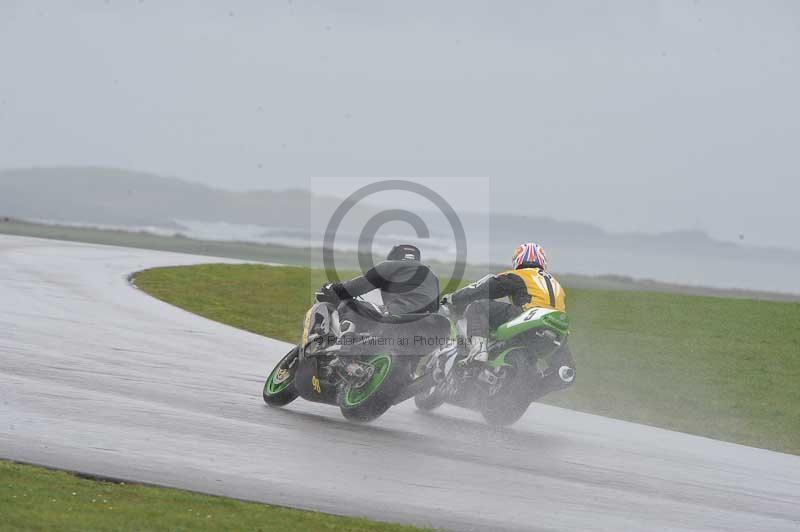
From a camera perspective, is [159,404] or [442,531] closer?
[442,531]

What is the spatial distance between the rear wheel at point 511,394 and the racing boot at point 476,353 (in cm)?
24

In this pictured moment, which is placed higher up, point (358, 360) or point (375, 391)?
point (358, 360)

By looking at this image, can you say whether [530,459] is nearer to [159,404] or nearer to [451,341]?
[451,341]

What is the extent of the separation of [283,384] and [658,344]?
10470 mm

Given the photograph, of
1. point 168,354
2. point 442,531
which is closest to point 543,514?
point 442,531

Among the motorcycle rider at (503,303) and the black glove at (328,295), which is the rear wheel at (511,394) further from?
the black glove at (328,295)

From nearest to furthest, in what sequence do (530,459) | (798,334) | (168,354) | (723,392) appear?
(530,459), (168,354), (723,392), (798,334)

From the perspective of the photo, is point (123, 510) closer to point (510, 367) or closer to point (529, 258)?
point (510, 367)

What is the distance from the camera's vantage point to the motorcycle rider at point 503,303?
11.5m

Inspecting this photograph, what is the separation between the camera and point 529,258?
12.0 metres

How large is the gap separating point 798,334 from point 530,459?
12757mm

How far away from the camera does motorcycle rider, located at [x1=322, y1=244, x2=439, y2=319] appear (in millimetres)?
10320

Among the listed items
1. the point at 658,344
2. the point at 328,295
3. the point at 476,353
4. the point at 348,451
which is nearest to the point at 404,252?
the point at 328,295

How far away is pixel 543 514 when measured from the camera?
7.43 meters
